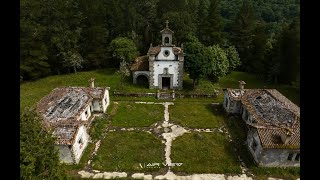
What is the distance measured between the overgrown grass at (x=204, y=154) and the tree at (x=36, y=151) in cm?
1063

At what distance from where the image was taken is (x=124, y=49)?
154 ft

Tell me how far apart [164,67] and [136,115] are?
9957 mm

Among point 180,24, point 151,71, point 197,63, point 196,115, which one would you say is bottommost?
point 196,115

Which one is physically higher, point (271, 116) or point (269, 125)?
point (271, 116)

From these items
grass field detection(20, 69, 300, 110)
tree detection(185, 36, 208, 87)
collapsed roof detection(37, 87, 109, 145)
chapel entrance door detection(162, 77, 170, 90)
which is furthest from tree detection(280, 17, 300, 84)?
chapel entrance door detection(162, 77, 170, 90)

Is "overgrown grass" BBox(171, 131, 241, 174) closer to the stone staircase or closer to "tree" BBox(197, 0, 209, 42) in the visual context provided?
the stone staircase

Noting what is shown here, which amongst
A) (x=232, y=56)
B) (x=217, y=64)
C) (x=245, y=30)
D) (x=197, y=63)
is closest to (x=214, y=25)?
(x=245, y=30)

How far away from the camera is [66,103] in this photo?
29.4 metres

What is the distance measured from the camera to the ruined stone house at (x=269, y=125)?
22.7 meters

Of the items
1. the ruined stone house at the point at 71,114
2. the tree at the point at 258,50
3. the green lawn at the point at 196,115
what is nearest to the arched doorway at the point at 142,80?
the green lawn at the point at 196,115

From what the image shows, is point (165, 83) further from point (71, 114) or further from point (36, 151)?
point (36, 151)

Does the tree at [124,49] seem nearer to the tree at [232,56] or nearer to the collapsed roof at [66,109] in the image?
the collapsed roof at [66,109]

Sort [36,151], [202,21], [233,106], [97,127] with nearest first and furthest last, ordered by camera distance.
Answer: [36,151], [97,127], [233,106], [202,21]
